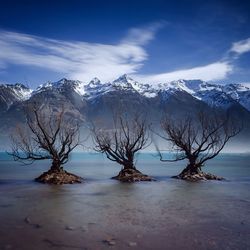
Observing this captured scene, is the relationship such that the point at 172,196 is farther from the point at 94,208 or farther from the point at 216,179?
the point at 216,179

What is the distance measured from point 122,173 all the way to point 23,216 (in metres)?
22.6

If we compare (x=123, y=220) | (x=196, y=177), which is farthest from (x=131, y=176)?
(x=123, y=220)

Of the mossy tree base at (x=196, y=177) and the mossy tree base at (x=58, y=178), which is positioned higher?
the mossy tree base at (x=58, y=178)

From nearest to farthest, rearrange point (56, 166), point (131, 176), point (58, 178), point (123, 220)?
point (123, 220), point (58, 178), point (56, 166), point (131, 176)

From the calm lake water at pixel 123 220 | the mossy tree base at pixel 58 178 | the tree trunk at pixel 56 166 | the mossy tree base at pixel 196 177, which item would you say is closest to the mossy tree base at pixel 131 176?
the mossy tree base at pixel 196 177

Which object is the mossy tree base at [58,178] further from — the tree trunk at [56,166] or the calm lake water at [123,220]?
the calm lake water at [123,220]

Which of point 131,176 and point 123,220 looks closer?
point 123,220

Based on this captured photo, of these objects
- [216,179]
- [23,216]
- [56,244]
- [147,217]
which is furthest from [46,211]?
[216,179]

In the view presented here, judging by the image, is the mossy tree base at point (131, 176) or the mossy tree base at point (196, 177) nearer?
the mossy tree base at point (131, 176)

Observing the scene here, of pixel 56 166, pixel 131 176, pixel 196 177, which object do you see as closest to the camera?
pixel 56 166

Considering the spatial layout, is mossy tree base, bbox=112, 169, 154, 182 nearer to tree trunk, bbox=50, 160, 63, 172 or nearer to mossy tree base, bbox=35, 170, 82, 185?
mossy tree base, bbox=35, 170, 82, 185

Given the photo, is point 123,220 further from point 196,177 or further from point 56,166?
point 196,177

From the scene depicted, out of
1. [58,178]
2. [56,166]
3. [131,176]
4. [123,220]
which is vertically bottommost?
[123,220]

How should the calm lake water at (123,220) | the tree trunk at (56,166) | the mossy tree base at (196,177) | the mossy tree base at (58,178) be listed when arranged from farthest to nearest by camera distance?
the mossy tree base at (196,177) → the tree trunk at (56,166) → the mossy tree base at (58,178) → the calm lake water at (123,220)
